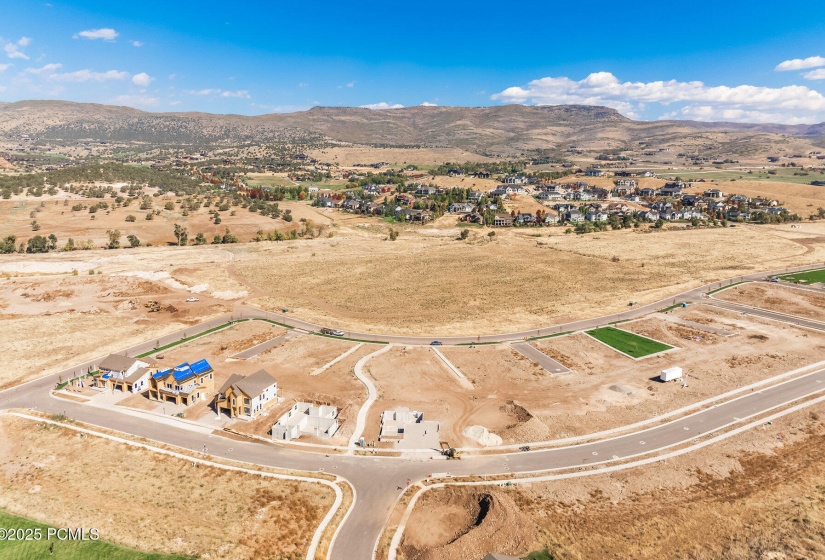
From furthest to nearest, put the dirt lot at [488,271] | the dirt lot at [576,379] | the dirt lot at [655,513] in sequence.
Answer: the dirt lot at [488,271], the dirt lot at [576,379], the dirt lot at [655,513]

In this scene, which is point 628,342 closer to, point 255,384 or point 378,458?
point 378,458

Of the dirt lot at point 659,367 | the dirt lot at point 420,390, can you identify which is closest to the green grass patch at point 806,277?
the dirt lot at point 659,367

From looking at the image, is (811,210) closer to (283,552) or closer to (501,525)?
(501,525)

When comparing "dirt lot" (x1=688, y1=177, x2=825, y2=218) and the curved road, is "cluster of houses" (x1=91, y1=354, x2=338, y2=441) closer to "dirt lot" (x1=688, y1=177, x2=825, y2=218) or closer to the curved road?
the curved road

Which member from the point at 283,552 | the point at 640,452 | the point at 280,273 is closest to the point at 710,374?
the point at 640,452

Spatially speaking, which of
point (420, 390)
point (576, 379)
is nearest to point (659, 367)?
point (576, 379)

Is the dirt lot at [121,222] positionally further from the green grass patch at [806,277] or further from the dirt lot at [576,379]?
the green grass patch at [806,277]
